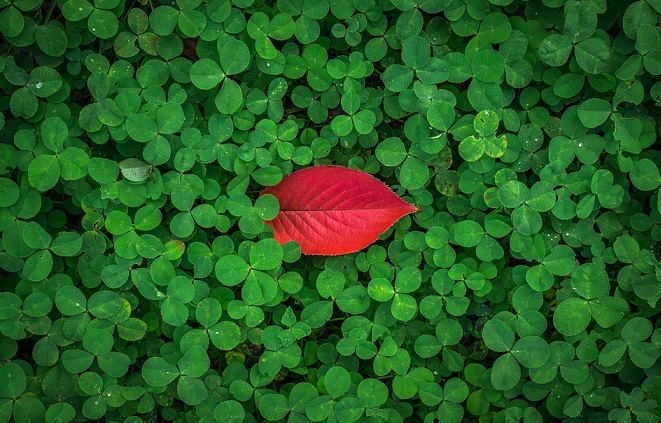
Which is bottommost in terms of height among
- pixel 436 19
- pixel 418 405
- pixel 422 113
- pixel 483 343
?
Answer: pixel 418 405

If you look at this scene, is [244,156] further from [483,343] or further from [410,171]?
[483,343]

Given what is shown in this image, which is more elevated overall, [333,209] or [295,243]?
[333,209]

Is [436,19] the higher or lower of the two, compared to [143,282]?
higher

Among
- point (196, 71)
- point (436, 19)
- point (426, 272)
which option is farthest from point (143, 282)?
point (436, 19)
